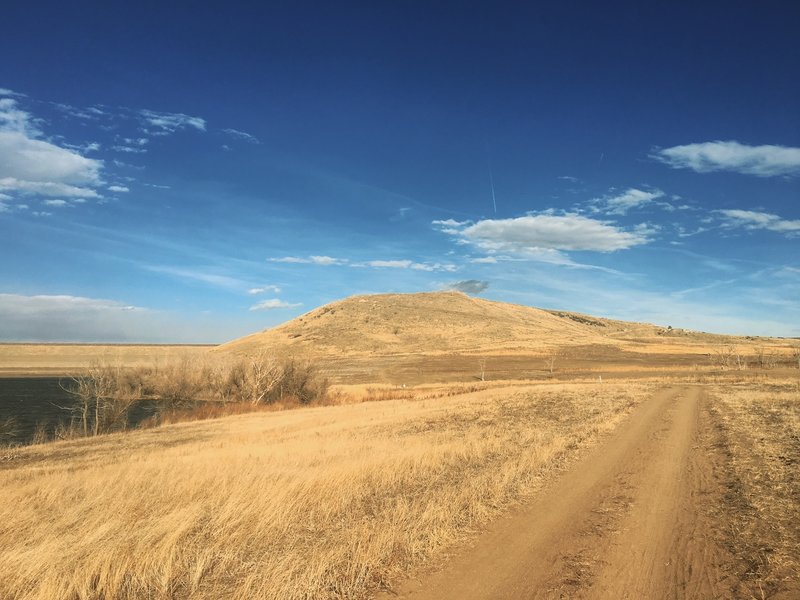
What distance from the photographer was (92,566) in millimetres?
6602

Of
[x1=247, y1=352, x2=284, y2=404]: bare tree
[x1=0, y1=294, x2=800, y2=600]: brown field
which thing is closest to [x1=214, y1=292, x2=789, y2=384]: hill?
[x1=247, y1=352, x2=284, y2=404]: bare tree

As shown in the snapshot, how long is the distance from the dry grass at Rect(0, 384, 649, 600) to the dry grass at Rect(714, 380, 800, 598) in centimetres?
369

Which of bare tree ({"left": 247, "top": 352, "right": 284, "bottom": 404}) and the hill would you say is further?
the hill

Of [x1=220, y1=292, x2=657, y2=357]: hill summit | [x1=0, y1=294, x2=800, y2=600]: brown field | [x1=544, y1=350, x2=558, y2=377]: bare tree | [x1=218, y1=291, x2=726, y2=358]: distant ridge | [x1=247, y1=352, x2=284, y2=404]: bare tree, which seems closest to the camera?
[x1=0, y1=294, x2=800, y2=600]: brown field

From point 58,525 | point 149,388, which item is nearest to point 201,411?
point 149,388

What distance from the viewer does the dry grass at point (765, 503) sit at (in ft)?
21.2

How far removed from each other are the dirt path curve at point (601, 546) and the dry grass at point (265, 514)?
0.63m

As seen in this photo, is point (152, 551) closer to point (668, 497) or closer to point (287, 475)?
point (287, 475)

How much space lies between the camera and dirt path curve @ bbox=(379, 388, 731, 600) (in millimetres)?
6160

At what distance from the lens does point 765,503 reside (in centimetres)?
930

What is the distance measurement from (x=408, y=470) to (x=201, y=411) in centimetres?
3478

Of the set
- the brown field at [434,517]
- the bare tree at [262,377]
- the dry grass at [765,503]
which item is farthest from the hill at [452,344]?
the dry grass at [765,503]

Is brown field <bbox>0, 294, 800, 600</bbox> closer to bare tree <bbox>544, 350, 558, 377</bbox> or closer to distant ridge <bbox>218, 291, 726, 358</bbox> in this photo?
bare tree <bbox>544, 350, 558, 377</bbox>

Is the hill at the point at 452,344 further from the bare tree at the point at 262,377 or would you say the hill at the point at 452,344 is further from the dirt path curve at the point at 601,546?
the dirt path curve at the point at 601,546
